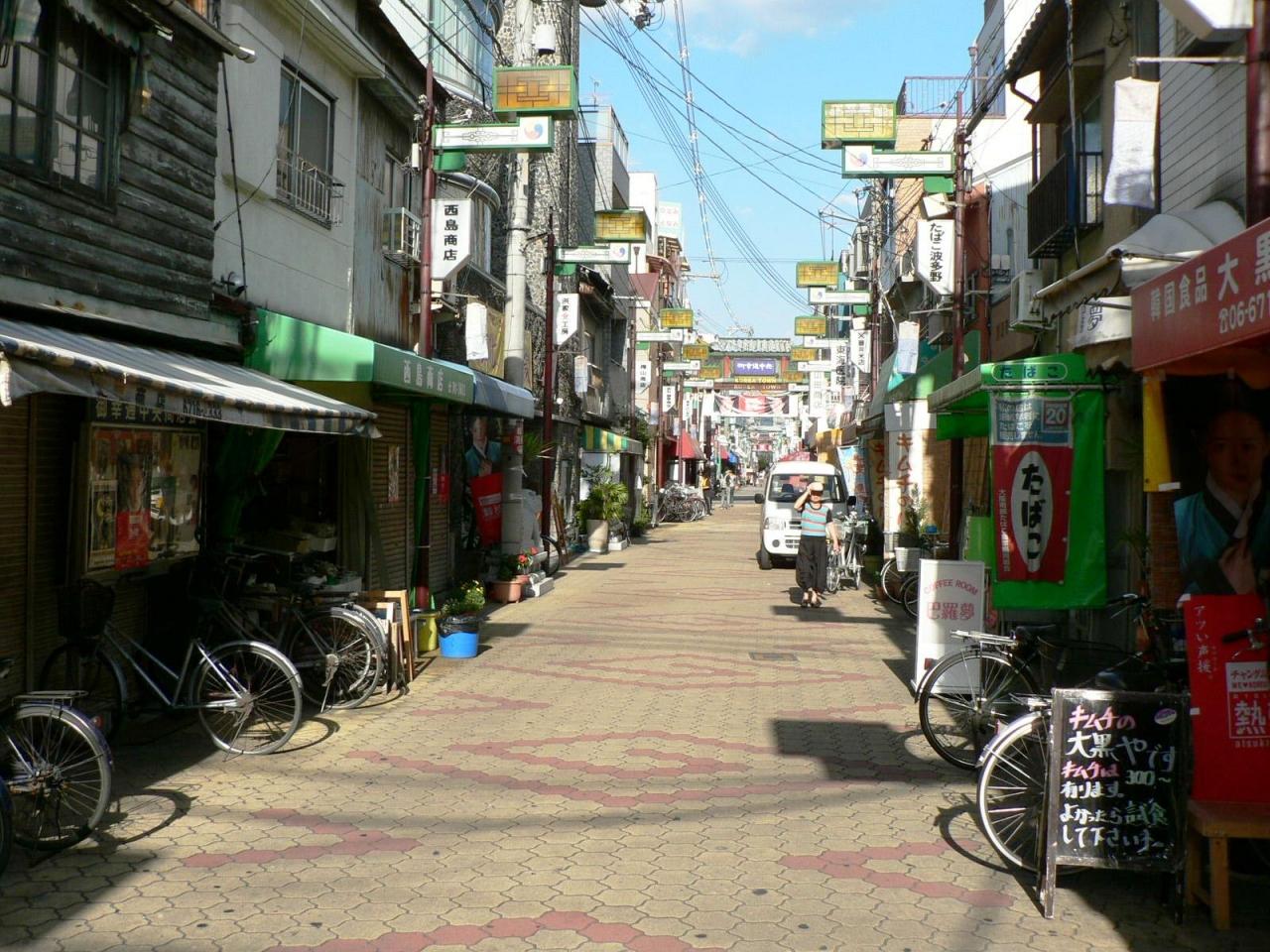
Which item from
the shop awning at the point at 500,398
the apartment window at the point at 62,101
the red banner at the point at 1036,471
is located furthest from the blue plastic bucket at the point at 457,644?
the red banner at the point at 1036,471

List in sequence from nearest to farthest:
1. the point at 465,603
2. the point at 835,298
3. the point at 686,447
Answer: the point at 465,603
the point at 835,298
the point at 686,447

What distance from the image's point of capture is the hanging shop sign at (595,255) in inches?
826

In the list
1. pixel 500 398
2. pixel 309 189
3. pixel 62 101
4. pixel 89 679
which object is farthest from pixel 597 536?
pixel 62 101

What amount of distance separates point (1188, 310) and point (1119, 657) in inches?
96.3

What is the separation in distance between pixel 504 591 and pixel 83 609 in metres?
10.4

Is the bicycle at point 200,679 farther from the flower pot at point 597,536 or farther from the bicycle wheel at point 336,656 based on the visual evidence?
the flower pot at point 597,536

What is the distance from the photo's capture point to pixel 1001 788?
5945mm

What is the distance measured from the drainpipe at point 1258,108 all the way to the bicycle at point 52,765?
6.56 m

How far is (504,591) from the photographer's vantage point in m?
17.4

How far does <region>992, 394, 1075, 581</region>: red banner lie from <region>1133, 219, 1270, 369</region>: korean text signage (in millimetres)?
2330

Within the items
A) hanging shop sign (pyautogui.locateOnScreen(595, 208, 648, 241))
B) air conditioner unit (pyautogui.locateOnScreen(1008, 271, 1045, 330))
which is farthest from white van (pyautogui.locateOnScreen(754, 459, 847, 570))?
air conditioner unit (pyautogui.locateOnScreen(1008, 271, 1045, 330))

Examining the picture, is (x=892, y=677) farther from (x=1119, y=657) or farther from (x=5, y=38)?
(x=5, y=38)

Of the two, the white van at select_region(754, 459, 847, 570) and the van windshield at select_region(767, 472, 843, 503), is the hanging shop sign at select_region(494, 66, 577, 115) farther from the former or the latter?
the van windshield at select_region(767, 472, 843, 503)

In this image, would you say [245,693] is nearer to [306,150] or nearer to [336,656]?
[336,656]
